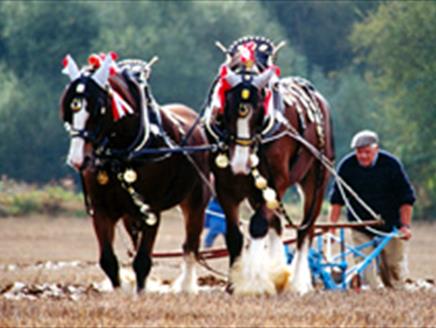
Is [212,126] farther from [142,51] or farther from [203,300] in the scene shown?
[142,51]

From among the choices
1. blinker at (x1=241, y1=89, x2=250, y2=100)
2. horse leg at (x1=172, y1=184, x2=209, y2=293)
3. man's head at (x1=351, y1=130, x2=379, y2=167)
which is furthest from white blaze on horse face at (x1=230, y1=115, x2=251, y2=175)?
man's head at (x1=351, y1=130, x2=379, y2=167)

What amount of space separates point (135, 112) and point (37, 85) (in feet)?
148

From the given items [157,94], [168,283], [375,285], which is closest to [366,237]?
[375,285]

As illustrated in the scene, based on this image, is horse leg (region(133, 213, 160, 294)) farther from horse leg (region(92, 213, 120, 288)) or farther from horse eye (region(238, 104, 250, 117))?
horse eye (region(238, 104, 250, 117))

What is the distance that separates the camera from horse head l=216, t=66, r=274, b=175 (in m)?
12.9

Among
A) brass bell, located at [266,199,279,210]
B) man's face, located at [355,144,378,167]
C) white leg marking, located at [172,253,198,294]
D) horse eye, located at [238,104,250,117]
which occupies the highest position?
horse eye, located at [238,104,250,117]

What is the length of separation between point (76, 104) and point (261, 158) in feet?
6.15

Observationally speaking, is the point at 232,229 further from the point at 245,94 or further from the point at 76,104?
the point at 76,104

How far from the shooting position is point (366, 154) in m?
15.4

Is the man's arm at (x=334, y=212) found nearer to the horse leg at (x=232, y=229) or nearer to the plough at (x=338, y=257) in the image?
the plough at (x=338, y=257)

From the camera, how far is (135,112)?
13453mm

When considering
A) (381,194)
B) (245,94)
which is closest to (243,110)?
(245,94)

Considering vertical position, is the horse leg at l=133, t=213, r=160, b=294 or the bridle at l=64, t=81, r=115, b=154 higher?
the bridle at l=64, t=81, r=115, b=154

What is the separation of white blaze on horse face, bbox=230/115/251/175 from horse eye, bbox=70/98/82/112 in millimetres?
1353
